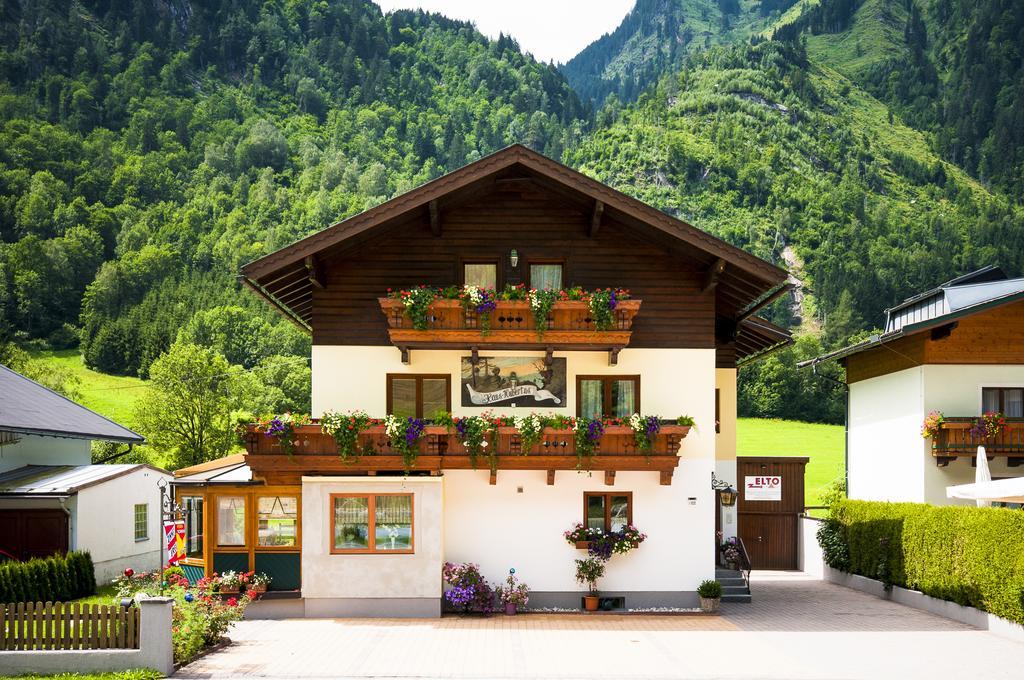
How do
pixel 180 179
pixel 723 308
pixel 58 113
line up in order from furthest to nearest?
1. pixel 58 113
2. pixel 180 179
3. pixel 723 308

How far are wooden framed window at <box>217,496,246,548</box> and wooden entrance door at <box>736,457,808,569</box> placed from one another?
51.0ft

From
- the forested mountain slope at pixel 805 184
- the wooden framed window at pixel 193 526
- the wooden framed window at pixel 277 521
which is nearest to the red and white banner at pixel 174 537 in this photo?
the wooden framed window at pixel 193 526

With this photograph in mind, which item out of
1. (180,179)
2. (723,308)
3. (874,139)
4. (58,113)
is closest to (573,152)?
(874,139)

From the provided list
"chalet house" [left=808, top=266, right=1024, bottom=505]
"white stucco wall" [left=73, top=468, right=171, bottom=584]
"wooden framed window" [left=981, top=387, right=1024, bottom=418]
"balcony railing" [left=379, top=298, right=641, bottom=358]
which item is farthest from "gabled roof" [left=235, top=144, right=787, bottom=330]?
"white stucco wall" [left=73, top=468, right=171, bottom=584]

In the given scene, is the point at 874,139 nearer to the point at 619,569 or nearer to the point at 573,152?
the point at 573,152

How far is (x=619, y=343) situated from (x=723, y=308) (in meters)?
4.85

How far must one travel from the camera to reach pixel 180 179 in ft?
427

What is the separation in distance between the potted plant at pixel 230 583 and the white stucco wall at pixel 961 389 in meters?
17.5

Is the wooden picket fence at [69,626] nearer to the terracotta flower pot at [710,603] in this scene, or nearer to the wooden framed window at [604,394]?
the wooden framed window at [604,394]

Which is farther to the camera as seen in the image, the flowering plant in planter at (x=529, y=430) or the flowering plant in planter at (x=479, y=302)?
the flowering plant in planter at (x=479, y=302)

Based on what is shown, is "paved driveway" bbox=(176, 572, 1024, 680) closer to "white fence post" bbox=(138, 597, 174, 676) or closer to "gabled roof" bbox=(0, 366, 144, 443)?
"white fence post" bbox=(138, 597, 174, 676)

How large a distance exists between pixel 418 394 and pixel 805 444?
191 feet

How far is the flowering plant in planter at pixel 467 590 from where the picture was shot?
2258 cm

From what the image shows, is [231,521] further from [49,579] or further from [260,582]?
[49,579]
